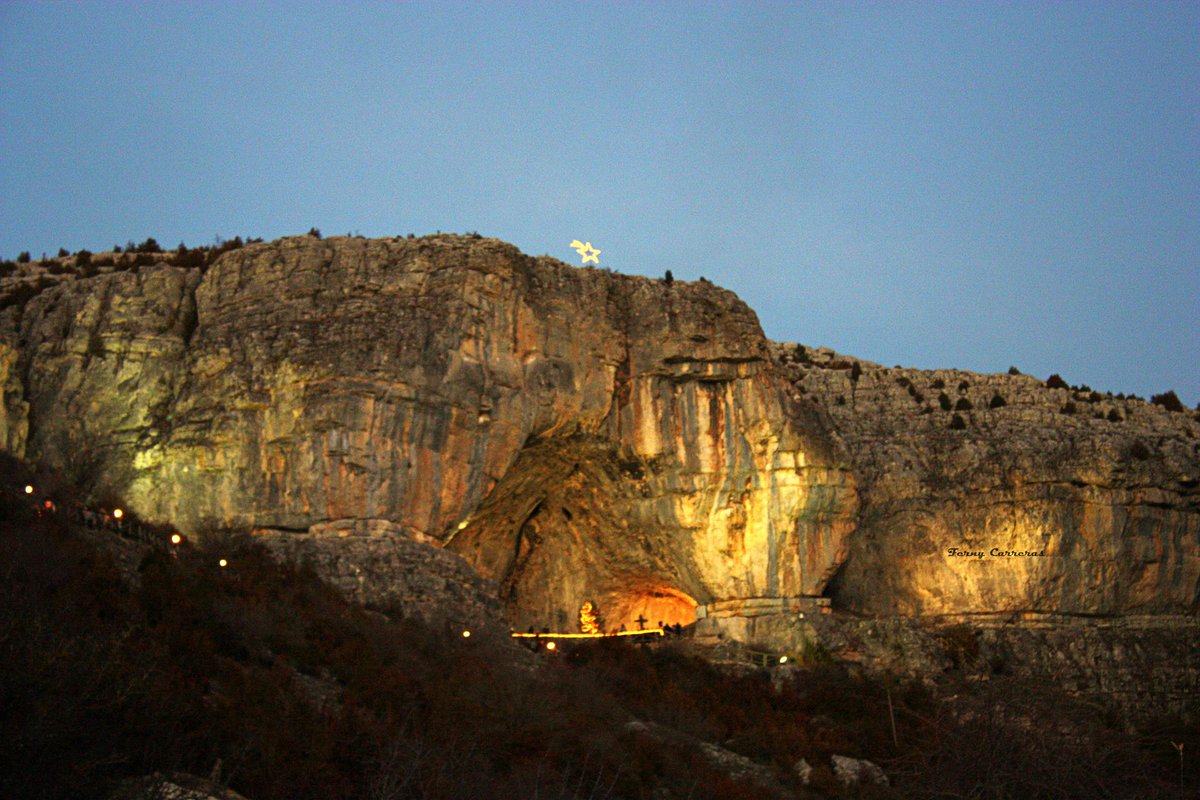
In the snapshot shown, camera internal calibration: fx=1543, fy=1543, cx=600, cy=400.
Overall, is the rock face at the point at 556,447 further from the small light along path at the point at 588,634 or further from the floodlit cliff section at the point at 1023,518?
A: the small light along path at the point at 588,634

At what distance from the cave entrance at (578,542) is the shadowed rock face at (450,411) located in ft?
0.37

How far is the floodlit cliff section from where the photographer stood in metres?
55.2

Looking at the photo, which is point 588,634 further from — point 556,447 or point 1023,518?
point 1023,518

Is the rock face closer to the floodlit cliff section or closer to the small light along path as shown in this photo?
the floodlit cliff section

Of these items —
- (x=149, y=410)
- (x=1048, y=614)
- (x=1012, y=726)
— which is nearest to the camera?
(x=1012, y=726)

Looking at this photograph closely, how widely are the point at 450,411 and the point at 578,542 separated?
425 inches

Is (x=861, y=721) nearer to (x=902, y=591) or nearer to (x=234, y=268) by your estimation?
(x=902, y=591)

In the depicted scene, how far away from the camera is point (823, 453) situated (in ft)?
174

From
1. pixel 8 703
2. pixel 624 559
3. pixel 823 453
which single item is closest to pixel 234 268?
pixel 624 559

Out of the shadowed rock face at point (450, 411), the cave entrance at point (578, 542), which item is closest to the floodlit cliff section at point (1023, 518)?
the shadowed rock face at point (450, 411)

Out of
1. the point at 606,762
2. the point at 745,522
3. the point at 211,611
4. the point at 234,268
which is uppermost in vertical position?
the point at 234,268

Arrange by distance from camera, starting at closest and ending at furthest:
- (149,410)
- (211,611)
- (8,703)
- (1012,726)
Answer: (8,703), (1012,726), (211,611), (149,410)

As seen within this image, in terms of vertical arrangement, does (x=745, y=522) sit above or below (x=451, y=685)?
above

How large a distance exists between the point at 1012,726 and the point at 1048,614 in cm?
3299
